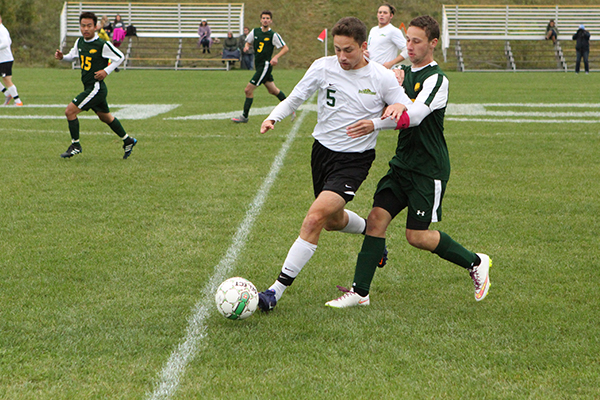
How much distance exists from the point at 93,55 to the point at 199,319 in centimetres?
611

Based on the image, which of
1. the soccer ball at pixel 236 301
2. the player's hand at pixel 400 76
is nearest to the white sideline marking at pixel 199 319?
the soccer ball at pixel 236 301

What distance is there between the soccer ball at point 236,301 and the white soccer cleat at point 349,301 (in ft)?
1.72

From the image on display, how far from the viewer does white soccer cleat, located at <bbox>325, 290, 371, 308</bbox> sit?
4059 mm

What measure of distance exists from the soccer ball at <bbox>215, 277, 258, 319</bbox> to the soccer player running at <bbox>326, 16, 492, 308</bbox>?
1.86 feet

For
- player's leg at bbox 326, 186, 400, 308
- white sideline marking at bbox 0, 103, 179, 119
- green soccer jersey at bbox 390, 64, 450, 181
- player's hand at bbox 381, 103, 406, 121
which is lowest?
white sideline marking at bbox 0, 103, 179, 119

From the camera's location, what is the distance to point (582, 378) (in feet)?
10.2

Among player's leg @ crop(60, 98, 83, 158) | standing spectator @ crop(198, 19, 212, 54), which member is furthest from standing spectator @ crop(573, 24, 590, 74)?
player's leg @ crop(60, 98, 83, 158)

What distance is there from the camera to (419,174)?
13.1 ft

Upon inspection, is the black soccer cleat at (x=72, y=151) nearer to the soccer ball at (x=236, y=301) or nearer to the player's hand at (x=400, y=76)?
the soccer ball at (x=236, y=301)

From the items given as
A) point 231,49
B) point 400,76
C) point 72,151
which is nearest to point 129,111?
point 72,151

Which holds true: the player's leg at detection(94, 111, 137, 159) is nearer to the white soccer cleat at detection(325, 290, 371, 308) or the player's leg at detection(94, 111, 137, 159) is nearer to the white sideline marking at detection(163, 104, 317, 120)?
the white sideline marking at detection(163, 104, 317, 120)

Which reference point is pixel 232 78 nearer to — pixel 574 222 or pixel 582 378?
pixel 574 222

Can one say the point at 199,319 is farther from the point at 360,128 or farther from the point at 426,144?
the point at 426,144

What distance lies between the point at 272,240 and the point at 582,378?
2.84 meters
